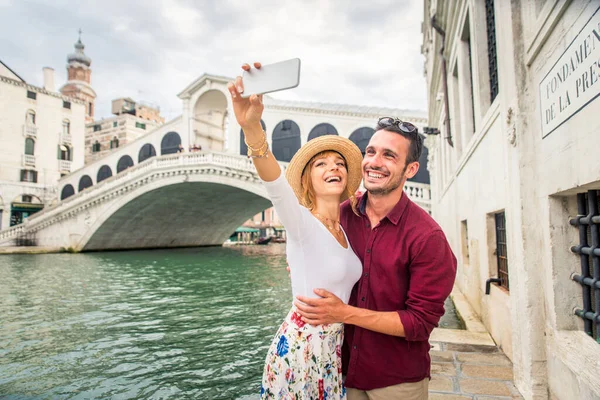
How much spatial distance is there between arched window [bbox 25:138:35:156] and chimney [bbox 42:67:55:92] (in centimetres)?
445

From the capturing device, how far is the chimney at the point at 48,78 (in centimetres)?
2956

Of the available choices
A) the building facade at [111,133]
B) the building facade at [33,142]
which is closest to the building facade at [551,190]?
the building facade at [33,142]

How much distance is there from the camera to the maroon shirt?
1.40 meters

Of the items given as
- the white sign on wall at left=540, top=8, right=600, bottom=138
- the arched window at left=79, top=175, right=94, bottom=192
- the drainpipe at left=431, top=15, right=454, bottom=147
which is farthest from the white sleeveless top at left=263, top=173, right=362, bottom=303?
the arched window at left=79, top=175, right=94, bottom=192

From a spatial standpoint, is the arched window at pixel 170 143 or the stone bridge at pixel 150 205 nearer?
the stone bridge at pixel 150 205

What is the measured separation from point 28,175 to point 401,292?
31610mm

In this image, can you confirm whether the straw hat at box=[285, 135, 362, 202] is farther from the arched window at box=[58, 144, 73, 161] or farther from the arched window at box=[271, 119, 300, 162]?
the arched window at box=[58, 144, 73, 161]

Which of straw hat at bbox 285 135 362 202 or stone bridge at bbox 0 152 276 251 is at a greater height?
stone bridge at bbox 0 152 276 251

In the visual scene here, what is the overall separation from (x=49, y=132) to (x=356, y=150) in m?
32.0

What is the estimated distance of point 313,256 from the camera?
146 cm

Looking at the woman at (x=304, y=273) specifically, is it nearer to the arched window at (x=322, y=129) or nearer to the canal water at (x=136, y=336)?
the canal water at (x=136, y=336)

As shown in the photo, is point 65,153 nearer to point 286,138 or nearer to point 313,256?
point 286,138

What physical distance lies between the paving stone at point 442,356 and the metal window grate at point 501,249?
88 cm

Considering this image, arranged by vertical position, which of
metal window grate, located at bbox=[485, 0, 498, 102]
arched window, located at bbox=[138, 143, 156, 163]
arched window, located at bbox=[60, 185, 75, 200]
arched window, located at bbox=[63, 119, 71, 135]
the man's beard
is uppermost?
arched window, located at bbox=[63, 119, 71, 135]
